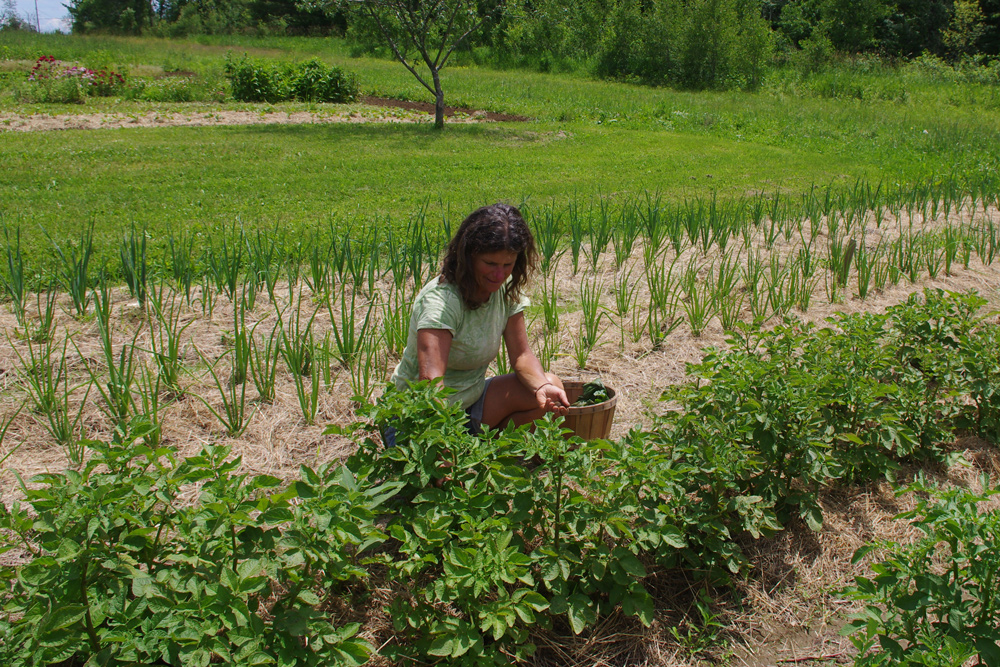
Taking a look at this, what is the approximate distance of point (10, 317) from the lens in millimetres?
3559

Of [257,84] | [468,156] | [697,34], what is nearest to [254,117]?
[257,84]

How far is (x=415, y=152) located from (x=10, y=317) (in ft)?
21.3

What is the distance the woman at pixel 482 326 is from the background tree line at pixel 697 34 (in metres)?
11.7

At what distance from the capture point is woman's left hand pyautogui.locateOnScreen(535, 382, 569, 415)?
2484 mm

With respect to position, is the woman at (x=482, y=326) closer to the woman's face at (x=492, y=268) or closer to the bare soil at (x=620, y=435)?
the woman's face at (x=492, y=268)

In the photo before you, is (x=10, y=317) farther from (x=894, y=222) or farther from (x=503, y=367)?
(x=894, y=222)

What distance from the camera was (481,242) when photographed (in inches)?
92.1

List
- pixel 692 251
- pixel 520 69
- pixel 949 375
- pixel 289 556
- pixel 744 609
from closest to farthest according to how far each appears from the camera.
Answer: pixel 289 556 → pixel 744 609 → pixel 949 375 → pixel 692 251 → pixel 520 69

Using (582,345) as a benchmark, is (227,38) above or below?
above

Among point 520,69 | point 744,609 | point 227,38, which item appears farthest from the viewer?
point 227,38

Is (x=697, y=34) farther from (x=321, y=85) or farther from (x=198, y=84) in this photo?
(x=198, y=84)

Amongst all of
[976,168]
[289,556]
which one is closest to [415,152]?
[976,168]

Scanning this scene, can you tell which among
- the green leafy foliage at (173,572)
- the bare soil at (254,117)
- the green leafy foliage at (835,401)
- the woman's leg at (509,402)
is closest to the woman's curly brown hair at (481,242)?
the woman's leg at (509,402)

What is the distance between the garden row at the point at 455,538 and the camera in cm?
155
